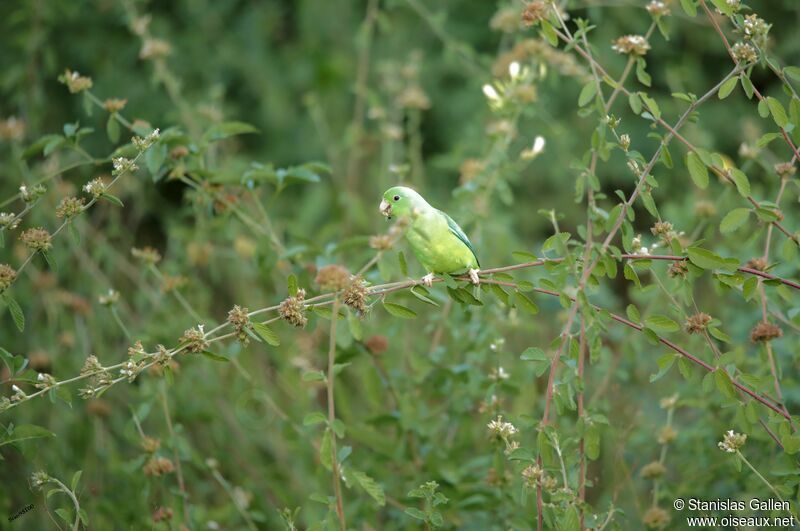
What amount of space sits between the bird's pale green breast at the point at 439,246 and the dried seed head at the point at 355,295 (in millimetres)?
307

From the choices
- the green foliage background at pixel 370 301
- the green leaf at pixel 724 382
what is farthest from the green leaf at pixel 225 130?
the green leaf at pixel 724 382

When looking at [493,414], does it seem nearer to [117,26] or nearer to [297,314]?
[297,314]

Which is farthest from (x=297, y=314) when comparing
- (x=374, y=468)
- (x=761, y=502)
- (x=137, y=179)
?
(x=137, y=179)

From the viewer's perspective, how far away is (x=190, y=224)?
5.80 m

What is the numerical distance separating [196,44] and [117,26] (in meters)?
0.59

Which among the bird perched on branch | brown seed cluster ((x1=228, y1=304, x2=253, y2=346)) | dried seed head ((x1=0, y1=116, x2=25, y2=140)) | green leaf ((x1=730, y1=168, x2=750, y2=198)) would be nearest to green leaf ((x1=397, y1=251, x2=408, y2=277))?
the bird perched on branch

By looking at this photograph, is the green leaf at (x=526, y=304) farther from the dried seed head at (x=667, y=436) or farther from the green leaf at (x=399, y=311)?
the dried seed head at (x=667, y=436)

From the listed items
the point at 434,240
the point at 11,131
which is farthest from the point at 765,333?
the point at 11,131

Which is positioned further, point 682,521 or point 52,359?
point 52,359

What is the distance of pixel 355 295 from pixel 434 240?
0.38 meters

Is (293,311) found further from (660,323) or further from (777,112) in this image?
(777,112)

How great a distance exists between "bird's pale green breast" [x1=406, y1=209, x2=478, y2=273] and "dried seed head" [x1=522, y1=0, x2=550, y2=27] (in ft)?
1.78

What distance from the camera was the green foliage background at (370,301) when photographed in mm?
2285

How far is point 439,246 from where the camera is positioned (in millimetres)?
2059
